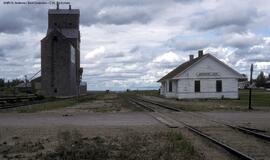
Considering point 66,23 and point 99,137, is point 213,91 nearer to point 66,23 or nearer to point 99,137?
point 99,137

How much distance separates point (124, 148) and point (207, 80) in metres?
45.0

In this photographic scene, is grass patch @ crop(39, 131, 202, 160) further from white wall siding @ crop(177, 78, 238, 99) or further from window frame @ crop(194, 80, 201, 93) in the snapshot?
window frame @ crop(194, 80, 201, 93)

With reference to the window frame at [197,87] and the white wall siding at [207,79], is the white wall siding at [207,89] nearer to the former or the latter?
the white wall siding at [207,79]

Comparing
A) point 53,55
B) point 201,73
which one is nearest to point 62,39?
point 53,55

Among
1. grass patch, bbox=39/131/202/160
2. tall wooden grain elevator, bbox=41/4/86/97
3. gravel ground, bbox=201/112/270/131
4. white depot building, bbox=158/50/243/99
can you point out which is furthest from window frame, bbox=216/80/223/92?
grass patch, bbox=39/131/202/160

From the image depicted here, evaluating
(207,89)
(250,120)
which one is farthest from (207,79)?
(250,120)

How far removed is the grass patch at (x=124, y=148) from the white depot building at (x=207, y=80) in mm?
41345

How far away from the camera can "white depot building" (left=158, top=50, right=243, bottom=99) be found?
54.9 metres

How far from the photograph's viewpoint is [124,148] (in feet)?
36.9

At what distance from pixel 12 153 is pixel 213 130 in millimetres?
8341

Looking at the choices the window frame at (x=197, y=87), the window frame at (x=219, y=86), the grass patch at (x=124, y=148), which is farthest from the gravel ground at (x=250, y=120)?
the window frame at (x=219, y=86)

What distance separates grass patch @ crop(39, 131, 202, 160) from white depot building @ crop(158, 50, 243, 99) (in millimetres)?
41345

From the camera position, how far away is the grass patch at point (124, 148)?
9891 mm

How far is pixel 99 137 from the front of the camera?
14.0 metres
